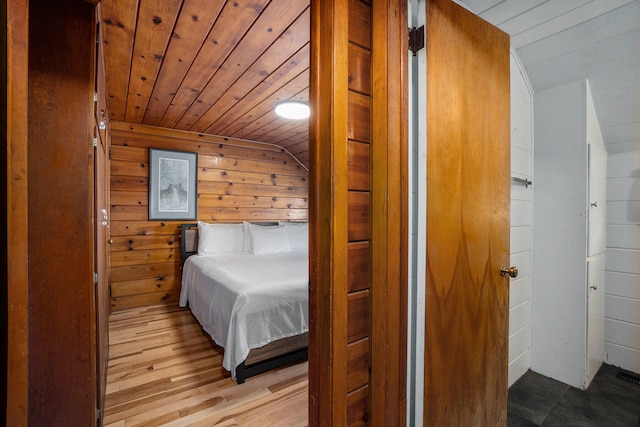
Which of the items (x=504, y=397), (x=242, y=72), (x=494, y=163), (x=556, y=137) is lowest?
(x=504, y=397)

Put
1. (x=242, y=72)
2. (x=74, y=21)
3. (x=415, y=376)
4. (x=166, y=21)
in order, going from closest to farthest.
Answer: (x=415, y=376)
(x=74, y=21)
(x=166, y=21)
(x=242, y=72)

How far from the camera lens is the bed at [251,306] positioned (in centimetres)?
191

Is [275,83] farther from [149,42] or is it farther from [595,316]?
[595,316]

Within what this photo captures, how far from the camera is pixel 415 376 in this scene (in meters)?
1.00

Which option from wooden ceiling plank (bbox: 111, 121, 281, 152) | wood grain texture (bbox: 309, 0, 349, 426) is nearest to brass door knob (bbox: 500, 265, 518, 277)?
wood grain texture (bbox: 309, 0, 349, 426)

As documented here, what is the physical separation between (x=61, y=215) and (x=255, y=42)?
51.9 inches

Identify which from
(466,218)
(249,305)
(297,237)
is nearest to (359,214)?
(466,218)

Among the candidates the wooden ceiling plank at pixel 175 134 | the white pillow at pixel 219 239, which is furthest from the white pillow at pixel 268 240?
the wooden ceiling plank at pixel 175 134

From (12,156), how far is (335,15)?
85 centimetres

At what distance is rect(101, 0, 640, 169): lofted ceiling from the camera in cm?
135

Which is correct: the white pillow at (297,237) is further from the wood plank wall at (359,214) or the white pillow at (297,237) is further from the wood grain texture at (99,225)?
the wood plank wall at (359,214)

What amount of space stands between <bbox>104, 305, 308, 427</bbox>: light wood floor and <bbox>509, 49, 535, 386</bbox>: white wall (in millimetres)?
1373

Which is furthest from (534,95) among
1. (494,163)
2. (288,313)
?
(288,313)

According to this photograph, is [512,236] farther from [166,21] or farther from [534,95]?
[166,21]
